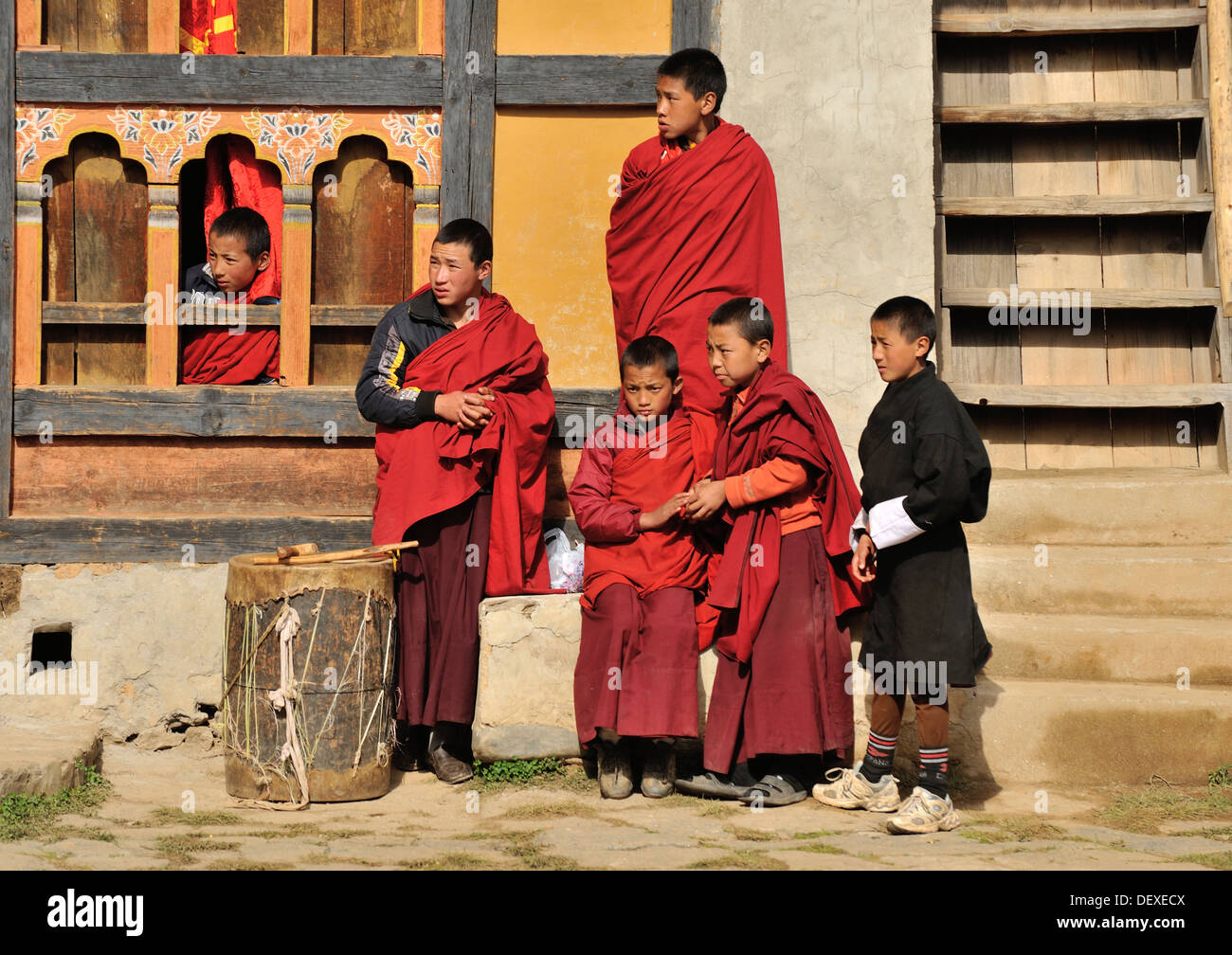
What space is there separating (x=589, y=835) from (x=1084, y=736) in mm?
1742

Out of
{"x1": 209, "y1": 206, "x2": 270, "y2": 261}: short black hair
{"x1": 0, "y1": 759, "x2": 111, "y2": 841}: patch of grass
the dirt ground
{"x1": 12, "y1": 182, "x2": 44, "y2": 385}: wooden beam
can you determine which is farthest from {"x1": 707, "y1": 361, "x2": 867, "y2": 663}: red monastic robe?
{"x1": 12, "y1": 182, "x2": 44, "y2": 385}: wooden beam

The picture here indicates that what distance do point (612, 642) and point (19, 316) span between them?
297 cm

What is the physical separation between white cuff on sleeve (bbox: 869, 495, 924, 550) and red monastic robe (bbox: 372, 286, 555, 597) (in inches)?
55.1

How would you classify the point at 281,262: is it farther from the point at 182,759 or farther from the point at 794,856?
the point at 794,856

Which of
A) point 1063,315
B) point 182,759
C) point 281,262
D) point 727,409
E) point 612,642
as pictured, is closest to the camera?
point 612,642

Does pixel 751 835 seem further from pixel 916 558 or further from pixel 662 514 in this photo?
pixel 662 514

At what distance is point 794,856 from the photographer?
3.66 m

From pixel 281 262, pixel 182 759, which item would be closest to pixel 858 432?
pixel 281 262

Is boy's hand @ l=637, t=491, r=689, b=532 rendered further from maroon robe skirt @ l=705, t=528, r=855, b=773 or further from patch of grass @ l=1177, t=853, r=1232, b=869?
patch of grass @ l=1177, t=853, r=1232, b=869

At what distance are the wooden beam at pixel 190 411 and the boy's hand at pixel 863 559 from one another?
2.27 m

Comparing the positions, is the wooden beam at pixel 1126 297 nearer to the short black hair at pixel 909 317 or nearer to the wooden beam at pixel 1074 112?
the wooden beam at pixel 1074 112

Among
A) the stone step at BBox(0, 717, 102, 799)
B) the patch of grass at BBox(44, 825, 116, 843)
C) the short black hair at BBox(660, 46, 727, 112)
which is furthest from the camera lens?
the short black hair at BBox(660, 46, 727, 112)

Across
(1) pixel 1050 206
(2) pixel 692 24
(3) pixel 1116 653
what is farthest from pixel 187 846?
(1) pixel 1050 206

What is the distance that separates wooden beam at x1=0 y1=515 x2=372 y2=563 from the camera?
542 centimetres
